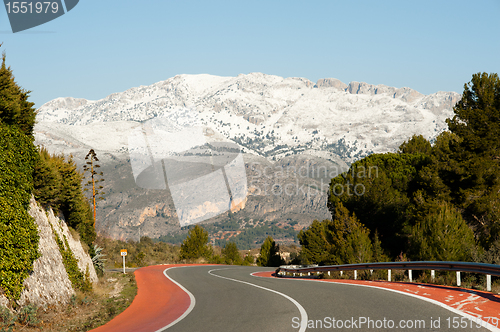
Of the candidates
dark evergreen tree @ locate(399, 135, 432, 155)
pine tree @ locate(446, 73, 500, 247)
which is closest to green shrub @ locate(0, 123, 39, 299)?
pine tree @ locate(446, 73, 500, 247)

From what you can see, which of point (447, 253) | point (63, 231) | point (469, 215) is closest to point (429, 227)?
point (447, 253)

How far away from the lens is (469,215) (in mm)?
31359

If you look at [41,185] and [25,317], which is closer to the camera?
[25,317]

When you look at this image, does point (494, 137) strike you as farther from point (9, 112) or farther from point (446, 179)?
point (9, 112)

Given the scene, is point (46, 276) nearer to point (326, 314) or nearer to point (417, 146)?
point (326, 314)

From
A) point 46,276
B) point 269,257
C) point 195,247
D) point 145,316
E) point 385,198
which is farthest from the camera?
point 269,257

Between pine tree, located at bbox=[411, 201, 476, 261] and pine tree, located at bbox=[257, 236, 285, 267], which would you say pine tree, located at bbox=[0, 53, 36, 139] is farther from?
pine tree, located at bbox=[257, 236, 285, 267]

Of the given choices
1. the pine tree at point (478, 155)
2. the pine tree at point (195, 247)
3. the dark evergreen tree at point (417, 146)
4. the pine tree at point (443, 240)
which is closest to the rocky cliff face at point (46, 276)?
the pine tree at point (443, 240)

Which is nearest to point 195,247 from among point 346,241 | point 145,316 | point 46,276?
point 346,241

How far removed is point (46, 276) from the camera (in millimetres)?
12898

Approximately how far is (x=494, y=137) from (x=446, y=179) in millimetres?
4648

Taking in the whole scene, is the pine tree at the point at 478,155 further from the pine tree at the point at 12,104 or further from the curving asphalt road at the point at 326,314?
the pine tree at the point at 12,104

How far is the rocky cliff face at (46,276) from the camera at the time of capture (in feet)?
37.5

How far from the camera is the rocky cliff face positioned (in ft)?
37.5
